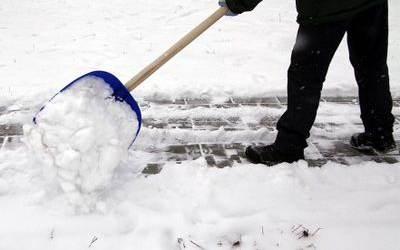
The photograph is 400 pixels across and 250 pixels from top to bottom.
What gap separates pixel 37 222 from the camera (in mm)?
1916

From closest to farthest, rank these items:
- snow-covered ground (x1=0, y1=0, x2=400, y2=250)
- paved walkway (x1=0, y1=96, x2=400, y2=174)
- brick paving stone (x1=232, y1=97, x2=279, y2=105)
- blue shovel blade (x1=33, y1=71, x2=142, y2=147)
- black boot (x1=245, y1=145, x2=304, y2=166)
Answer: snow-covered ground (x1=0, y1=0, x2=400, y2=250), blue shovel blade (x1=33, y1=71, x2=142, y2=147), black boot (x1=245, y1=145, x2=304, y2=166), paved walkway (x1=0, y1=96, x2=400, y2=174), brick paving stone (x1=232, y1=97, x2=279, y2=105)

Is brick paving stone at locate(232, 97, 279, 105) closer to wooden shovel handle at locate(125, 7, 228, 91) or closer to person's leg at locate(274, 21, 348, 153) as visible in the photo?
person's leg at locate(274, 21, 348, 153)

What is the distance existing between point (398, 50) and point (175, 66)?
3037 millimetres

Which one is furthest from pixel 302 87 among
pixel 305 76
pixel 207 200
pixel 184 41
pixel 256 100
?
pixel 256 100

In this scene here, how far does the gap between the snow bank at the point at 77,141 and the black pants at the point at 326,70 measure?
106 cm

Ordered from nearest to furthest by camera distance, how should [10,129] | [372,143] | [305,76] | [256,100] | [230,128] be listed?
[305,76]
[372,143]
[10,129]
[230,128]
[256,100]

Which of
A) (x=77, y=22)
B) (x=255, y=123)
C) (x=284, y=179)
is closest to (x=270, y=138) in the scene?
(x=255, y=123)

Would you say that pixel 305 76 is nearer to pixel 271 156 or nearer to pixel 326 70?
pixel 326 70

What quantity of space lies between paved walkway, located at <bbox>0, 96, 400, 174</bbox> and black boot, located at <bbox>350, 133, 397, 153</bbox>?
0.05 meters

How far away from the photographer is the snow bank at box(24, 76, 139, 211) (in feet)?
6.42

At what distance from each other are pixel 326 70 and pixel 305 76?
133 millimetres

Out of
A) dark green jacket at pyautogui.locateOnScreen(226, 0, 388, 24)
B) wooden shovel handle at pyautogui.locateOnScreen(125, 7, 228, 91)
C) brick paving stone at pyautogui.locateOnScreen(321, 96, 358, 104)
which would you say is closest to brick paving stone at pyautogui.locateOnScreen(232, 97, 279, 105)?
brick paving stone at pyautogui.locateOnScreen(321, 96, 358, 104)

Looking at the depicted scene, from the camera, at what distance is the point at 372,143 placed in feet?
8.84

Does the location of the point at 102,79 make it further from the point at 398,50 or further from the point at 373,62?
the point at 398,50
